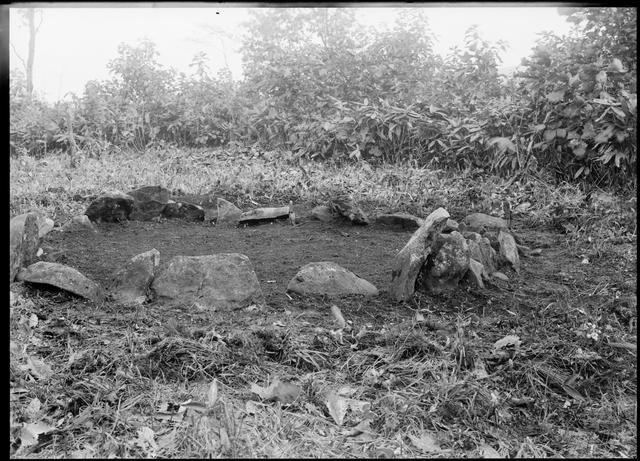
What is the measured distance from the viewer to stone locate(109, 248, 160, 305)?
2.83m

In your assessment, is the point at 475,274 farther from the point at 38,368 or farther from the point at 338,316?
the point at 38,368

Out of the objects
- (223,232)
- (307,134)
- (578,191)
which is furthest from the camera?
(307,134)

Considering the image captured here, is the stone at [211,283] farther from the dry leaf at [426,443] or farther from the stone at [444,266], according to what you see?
the dry leaf at [426,443]

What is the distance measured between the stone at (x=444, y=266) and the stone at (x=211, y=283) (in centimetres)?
87

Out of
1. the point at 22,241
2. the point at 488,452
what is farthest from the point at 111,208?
the point at 488,452

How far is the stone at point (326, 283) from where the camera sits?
116 inches

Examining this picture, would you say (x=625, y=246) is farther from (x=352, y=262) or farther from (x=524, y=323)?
(x=352, y=262)

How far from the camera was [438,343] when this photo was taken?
243 cm

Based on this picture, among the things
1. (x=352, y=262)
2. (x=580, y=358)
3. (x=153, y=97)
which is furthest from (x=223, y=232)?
(x=580, y=358)

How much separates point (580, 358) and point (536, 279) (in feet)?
3.33

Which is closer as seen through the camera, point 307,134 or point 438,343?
point 438,343

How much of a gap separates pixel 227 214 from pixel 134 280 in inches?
50.4

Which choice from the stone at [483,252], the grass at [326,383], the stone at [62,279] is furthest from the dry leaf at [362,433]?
the stone at [483,252]

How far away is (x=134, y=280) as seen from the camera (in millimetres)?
2863
